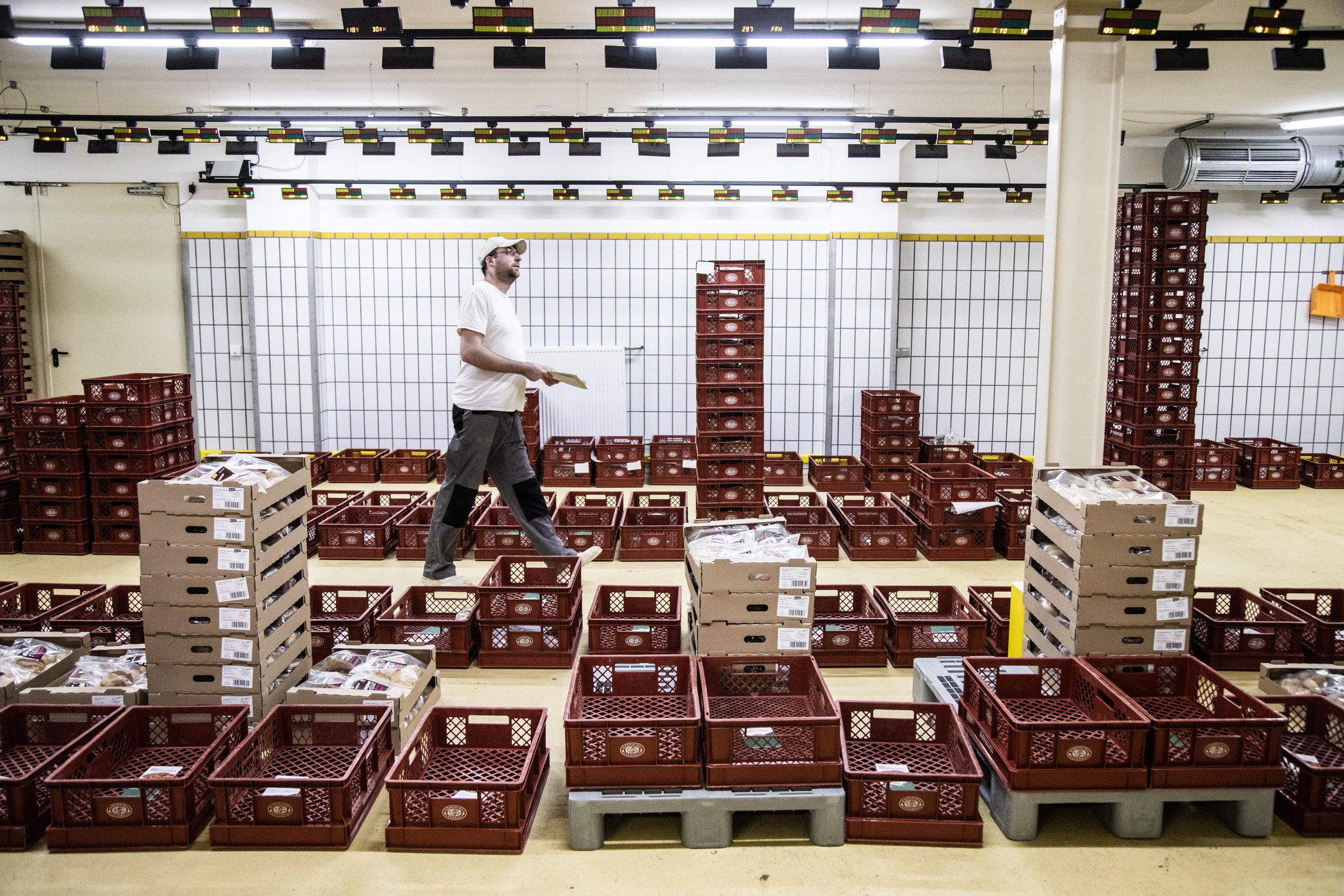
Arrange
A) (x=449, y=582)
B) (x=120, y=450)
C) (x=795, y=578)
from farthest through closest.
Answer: (x=120, y=450) < (x=449, y=582) < (x=795, y=578)

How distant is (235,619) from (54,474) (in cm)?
507

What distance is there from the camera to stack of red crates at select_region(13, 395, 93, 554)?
7.43m

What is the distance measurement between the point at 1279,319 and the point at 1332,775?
10.7 metres

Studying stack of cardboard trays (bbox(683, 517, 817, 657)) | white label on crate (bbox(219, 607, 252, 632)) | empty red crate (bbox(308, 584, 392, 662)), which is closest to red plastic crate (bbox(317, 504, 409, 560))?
empty red crate (bbox(308, 584, 392, 662))

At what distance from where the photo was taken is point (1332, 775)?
3.35 m

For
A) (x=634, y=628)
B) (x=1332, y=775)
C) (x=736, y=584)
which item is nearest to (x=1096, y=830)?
(x=1332, y=775)

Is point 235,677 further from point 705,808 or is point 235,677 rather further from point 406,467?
point 406,467

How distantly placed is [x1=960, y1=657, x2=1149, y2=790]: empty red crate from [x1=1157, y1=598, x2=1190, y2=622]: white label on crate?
1.64ft

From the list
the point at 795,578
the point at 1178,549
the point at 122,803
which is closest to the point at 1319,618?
the point at 1178,549

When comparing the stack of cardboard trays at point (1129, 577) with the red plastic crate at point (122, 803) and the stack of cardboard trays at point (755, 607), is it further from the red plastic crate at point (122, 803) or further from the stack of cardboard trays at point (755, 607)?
the red plastic crate at point (122, 803)

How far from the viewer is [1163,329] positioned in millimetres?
8406

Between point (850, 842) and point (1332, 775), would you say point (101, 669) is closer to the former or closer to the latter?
point (850, 842)

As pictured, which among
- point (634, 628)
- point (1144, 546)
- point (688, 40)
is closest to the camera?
point (1144, 546)

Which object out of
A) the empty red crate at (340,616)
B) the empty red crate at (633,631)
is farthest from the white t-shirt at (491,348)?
the empty red crate at (633,631)
